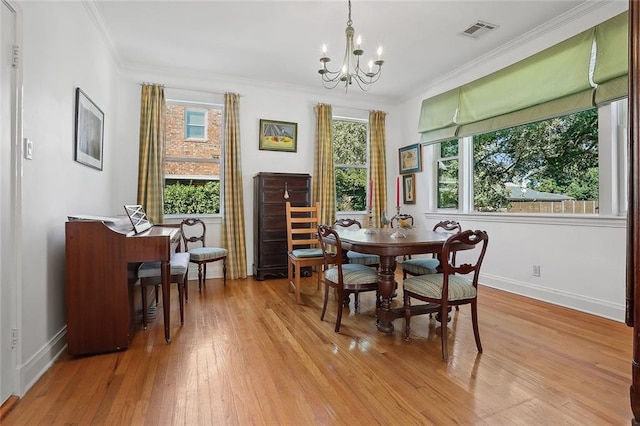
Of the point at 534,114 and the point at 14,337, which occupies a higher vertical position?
the point at 534,114

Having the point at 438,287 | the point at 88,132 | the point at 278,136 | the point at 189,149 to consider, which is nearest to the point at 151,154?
the point at 189,149

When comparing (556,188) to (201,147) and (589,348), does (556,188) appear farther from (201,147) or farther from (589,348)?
(201,147)

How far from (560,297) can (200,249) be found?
13.0 ft

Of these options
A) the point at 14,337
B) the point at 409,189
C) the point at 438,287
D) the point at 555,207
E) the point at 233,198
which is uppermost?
the point at 409,189

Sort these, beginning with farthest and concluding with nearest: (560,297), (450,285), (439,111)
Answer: (439,111) → (560,297) → (450,285)

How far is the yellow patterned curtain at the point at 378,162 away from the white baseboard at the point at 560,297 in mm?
1885

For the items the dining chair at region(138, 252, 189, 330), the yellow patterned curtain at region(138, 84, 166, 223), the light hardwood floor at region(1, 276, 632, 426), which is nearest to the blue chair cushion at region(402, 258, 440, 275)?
the light hardwood floor at region(1, 276, 632, 426)

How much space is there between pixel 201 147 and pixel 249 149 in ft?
2.19

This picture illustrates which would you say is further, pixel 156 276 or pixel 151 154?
pixel 151 154

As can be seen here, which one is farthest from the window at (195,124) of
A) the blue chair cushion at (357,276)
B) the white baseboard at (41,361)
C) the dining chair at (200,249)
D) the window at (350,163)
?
the blue chair cushion at (357,276)

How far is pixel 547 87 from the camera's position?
3.26m

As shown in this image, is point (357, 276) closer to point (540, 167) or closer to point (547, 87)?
point (540, 167)

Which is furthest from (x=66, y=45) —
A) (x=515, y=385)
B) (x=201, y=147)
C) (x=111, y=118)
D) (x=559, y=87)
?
(x=559, y=87)

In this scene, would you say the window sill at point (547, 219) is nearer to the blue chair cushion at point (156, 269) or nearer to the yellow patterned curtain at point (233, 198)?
the yellow patterned curtain at point (233, 198)
